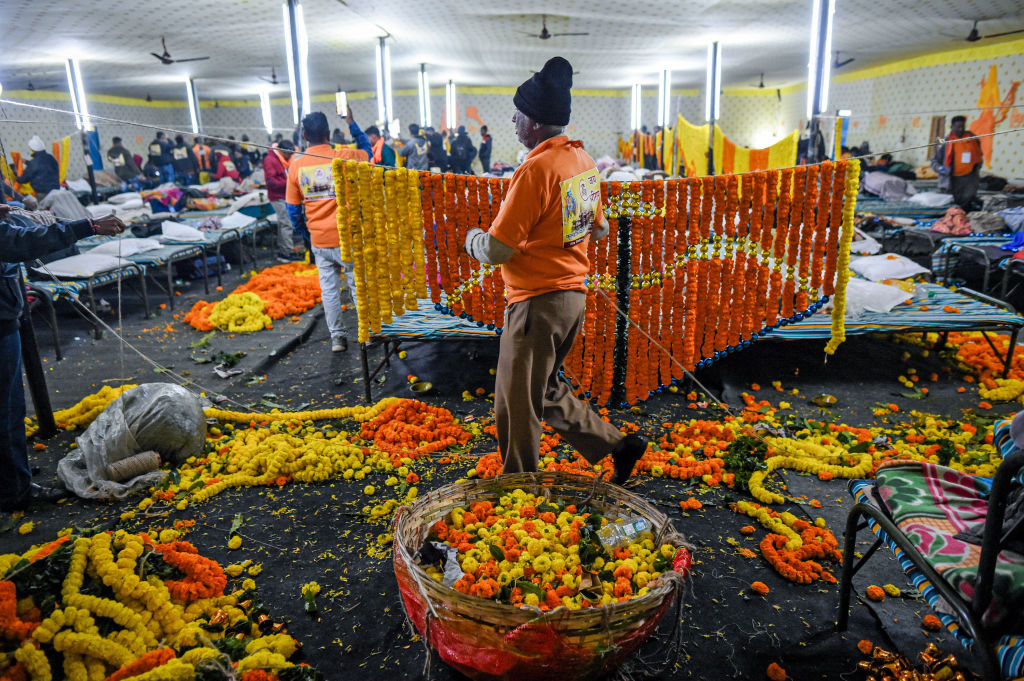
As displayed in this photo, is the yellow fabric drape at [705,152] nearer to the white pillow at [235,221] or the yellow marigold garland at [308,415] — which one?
the white pillow at [235,221]

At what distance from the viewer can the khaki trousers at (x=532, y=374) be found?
8.50ft

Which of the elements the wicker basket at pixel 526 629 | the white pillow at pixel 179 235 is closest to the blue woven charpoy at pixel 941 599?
the wicker basket at pixel 526 629

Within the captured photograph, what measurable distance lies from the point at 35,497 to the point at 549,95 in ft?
10.9

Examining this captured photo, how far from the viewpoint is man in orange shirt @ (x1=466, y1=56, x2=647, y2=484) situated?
7.91 ft

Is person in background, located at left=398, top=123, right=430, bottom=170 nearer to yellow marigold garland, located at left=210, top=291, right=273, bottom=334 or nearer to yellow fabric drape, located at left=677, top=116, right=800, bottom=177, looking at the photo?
yellow fabric drape, located at left=677, top=116, right=800, bottom=177

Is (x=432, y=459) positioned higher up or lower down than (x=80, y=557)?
lower down

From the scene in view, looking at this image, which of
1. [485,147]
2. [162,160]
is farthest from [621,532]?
[162,160]

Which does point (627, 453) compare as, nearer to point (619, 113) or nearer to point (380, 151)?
point (380, 151)

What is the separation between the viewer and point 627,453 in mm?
2855

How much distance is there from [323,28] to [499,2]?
3479mm

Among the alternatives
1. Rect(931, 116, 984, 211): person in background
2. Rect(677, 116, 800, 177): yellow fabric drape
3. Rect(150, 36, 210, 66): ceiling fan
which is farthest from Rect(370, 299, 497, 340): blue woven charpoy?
Rect(150, 36, 210, 66): ceiling fan

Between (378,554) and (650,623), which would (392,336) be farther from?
(650,623)

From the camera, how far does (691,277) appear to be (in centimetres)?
403

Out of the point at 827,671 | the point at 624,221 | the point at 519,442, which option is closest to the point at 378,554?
the point at 519,442
